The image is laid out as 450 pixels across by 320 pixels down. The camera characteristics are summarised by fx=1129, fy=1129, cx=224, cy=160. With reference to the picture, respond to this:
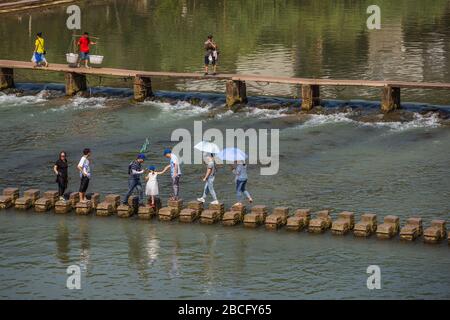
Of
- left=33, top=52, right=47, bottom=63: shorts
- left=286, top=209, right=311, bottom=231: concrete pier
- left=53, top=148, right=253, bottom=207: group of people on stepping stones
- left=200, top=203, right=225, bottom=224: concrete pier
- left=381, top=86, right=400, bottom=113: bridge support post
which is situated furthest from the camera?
left=33, top=52, right=47, bottom=63: shorts

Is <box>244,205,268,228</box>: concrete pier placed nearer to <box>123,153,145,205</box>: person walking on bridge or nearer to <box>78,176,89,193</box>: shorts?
<box>123,153,145,205</box>: person walking on bridge

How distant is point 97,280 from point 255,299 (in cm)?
447

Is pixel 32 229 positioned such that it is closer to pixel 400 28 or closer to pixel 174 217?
pixel 174 217

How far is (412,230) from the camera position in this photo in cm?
3234

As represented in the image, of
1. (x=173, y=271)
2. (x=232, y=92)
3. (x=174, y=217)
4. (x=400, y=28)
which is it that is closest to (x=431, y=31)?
(x=400, y=28)

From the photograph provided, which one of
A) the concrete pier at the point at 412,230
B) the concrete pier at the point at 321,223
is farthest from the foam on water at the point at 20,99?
the concrete pier at the point at 412,230

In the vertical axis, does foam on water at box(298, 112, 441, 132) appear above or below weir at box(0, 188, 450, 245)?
above

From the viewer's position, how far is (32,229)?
3475 centimetres

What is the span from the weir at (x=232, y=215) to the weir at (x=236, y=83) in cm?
1527

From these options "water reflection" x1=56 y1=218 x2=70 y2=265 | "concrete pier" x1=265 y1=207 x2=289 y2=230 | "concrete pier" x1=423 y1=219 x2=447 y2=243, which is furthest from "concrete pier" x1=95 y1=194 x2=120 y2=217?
"concrete pier" x1=423 y1=219 x2=447 y2=243

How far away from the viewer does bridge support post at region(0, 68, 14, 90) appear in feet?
188

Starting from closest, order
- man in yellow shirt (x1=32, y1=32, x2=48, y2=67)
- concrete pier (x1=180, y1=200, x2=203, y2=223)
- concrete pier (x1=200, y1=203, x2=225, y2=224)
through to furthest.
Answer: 1. concrete pier (x1=200, y1=203, x2=225, y2=224)
2. concrete pier (x1=180, y1=200, x2=203, y2=223)
3. man in yellow shirt (x1=32, y1=32, x2=48, y2=67)

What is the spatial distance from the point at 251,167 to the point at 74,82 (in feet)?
53.3
